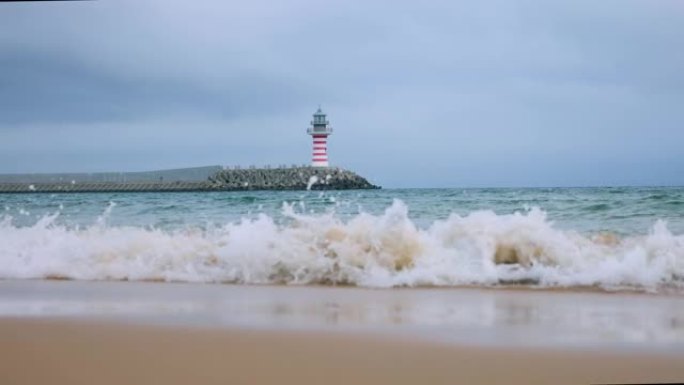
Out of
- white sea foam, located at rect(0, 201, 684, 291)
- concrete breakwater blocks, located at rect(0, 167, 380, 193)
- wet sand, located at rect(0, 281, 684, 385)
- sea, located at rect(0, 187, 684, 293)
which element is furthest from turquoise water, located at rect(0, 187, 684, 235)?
wet sand, located at rect(0, 281, 684, 385)

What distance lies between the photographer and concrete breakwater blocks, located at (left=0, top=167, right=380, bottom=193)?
8227mm

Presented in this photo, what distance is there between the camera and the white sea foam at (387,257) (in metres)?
3.90

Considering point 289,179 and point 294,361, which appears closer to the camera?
point 294,361

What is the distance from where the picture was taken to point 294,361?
7.25 ft

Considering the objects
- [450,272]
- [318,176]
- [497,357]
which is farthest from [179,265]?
[318,176]

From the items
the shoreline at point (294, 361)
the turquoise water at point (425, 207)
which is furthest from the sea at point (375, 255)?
the shoreline at point (294, 361)

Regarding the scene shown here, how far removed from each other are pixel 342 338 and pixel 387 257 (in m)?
1.67

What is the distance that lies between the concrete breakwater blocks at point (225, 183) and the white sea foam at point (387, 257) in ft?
6.77

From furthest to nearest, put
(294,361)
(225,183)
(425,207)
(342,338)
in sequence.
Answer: (225,183)
(425,207)
(342,338)
(294,361)

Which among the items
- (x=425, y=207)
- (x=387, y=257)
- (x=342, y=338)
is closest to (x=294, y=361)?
(x=342, y=338)

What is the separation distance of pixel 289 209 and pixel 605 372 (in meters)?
3.28

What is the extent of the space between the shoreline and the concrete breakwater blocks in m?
4.20

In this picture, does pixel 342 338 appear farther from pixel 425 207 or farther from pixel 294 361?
pixel 425 207

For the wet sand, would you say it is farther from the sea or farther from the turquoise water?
the turquoise water
